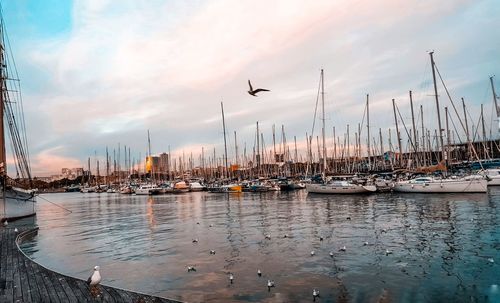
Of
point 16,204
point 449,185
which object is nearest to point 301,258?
point 16,204

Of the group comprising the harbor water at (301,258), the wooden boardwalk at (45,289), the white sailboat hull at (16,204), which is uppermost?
the white sailboat hull at (16,204)

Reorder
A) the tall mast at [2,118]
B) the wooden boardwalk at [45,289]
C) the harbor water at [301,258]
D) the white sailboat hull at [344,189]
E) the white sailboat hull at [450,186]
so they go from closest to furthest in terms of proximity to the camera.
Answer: the wooden boardwalk at [45,289], the harbor water at [301,258], the tall mast at [2,118], the white sailboat hull at [450,186], the white sailboat hull at [344,189]

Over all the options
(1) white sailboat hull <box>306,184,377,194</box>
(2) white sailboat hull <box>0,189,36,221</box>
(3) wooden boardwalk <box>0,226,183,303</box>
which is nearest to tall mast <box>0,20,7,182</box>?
(2) white sailboat hull <box>0,189,36,221</box>

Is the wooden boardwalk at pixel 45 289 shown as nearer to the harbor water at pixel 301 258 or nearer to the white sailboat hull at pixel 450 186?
the harbor water at pixel 301 258

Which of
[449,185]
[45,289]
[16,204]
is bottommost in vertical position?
[449,185]

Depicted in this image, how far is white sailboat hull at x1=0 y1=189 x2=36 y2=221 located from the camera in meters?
31.4

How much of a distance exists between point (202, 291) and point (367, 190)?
153 ft

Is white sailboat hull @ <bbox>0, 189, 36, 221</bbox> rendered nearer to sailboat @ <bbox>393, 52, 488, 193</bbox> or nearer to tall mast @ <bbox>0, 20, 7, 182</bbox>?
tall mast @ <bbox>0, 20, 7, 182</bbox>

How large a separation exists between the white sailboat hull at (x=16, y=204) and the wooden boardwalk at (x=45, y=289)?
73.6 feet

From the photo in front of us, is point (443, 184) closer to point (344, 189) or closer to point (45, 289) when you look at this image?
point (344, 189)

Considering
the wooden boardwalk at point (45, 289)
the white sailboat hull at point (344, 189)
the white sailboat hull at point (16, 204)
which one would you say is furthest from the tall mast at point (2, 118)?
the white sailboat hull at point (344, 189)

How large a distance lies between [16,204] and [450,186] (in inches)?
1870

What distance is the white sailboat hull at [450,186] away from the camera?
4478 centimetres

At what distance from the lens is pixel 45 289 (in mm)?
9422
